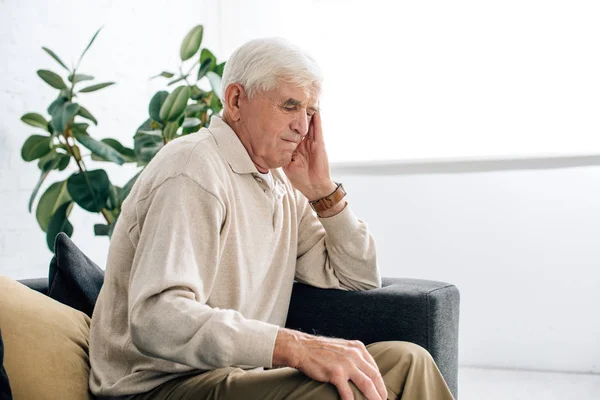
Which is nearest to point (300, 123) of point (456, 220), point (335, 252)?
point (335, 252)

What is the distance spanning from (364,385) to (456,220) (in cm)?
225

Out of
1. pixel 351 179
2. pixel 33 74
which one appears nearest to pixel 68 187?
pixel 33 74

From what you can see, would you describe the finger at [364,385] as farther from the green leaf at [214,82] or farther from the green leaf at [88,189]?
the green leaf at [214,82]

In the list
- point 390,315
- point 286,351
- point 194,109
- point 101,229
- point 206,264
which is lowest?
point 101,229

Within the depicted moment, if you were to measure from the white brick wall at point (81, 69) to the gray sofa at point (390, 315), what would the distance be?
108cm

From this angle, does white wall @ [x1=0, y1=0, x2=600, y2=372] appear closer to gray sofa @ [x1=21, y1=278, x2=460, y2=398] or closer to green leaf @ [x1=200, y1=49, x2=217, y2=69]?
green leaf @ [x1=200, y1=49, x2=217, y2=69]

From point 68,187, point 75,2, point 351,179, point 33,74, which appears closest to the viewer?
point 68,187

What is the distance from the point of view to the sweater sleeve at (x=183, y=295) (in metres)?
1.30

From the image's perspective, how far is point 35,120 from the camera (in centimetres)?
278

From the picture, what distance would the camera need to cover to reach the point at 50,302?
1.62 metres

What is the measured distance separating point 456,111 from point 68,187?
1737 millimetres

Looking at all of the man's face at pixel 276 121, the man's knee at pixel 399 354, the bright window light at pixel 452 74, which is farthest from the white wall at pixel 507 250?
the man's knee at pixel 399 354

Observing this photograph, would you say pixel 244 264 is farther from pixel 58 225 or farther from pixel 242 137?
pixel 58 225

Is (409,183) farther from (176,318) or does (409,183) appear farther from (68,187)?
(176,318)
